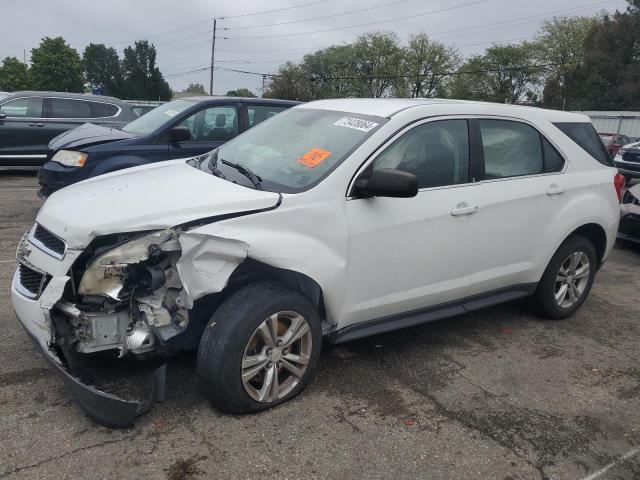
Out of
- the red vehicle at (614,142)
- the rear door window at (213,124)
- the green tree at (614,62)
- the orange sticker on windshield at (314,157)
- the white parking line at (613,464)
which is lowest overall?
the white parking line at (613,464)

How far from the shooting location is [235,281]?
3141 mm

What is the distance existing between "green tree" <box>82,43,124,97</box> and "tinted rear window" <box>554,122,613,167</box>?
74688 millimetres

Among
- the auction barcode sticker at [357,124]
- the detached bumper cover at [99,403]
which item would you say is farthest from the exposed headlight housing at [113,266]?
the auction barcode sticker at [357,124]

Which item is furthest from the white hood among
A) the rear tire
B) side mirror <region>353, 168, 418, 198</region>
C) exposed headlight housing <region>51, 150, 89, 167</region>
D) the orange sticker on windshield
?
exposed headlight housing <region>51, 150, 89, 167</region>

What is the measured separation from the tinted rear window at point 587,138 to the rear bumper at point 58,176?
4.98 metres

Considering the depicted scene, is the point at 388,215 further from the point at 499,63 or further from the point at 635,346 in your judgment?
the point at 499,63

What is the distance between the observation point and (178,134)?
670 cm

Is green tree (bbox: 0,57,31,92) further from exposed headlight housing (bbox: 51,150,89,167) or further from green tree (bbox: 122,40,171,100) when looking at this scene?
exposed headlight housing (bbox: 51,150,89,167)

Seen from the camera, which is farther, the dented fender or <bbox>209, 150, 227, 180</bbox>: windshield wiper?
<bbox>209, 150, 227, 180</bbox>: windshield wiper

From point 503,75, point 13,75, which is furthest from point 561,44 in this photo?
point 13,75

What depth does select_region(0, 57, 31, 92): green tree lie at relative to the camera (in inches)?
2523

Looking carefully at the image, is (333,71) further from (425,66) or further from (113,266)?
(113,266)

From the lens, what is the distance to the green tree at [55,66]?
209ft

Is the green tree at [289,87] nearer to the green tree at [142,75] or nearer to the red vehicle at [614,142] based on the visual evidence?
the green tree at [142,75]
